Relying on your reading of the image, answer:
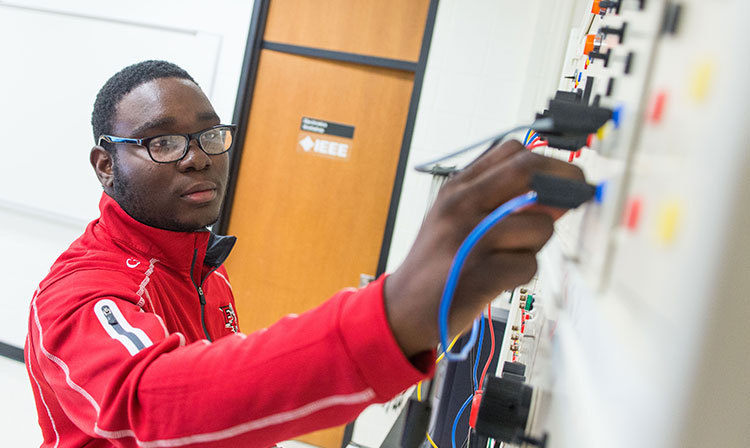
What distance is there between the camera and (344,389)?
1.28 ft

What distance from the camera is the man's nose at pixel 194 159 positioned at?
1.03 metres

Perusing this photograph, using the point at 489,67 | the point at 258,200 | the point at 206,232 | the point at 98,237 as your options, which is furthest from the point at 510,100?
the point at 98,237

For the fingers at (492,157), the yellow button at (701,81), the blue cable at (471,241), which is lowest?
the blue cable at (471,241)

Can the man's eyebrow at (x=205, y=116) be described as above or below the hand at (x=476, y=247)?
above

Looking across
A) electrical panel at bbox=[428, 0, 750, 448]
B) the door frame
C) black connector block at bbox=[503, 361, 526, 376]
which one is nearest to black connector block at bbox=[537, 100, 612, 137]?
electrical panel at bbox=[428, 0, 750, 448]

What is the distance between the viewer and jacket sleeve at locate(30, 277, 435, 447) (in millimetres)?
377

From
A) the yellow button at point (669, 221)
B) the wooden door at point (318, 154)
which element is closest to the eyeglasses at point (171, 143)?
the yellow button at point (669, 221)

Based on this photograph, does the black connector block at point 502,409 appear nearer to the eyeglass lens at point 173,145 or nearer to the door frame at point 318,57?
the eyeglass lens at point 173,145

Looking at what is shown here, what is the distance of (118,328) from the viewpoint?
61cm

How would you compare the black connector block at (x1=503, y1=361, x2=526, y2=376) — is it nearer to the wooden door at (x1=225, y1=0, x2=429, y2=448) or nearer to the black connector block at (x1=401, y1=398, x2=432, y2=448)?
the black connector block at (x1=401, y1=398, x2=432, y2=448)

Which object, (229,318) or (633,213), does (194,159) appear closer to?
(229,318)

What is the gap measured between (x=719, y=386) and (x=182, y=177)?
3.27 ft

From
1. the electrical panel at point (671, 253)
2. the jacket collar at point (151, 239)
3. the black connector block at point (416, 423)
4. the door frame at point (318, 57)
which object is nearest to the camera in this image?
the electrical panel at point (671, 253)

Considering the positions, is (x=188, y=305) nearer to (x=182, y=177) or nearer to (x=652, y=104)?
(x=182, y=177)
